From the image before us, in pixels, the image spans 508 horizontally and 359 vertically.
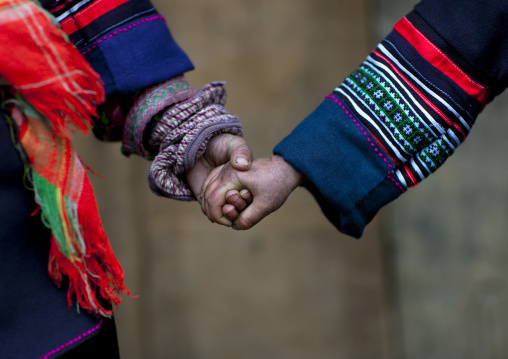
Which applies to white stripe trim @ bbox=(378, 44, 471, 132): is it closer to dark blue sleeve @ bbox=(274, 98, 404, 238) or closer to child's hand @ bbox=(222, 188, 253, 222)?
dark blue sleeve @ bbox=(274, 98, 404, 238)

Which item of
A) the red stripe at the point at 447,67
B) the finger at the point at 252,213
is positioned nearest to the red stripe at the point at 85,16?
the finger at the point at 252,213

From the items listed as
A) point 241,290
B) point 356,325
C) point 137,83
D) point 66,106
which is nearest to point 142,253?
point 241,290

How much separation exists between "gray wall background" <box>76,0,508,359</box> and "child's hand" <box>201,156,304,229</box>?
49.0 inches

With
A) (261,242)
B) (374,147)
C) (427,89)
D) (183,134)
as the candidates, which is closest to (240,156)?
(183,134)

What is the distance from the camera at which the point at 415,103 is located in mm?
921

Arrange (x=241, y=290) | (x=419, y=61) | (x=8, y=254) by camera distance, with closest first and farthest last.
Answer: (x=8, y=254), (x=419, y=61), (x=241, y=290)

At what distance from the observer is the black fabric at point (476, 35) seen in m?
0.90

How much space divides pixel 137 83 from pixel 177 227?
Result: 1.33m

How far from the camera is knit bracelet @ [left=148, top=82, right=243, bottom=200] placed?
3.17ft

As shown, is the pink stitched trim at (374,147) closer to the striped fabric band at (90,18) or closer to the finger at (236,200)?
the finger at (236,200)

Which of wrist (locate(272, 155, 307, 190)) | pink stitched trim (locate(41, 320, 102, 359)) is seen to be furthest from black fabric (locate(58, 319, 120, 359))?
wrist (locate(272, 155, 307, 190))

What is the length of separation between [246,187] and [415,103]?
0.31 m

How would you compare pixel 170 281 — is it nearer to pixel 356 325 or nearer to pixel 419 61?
pixel 356 325

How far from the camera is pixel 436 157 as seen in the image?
94cm
